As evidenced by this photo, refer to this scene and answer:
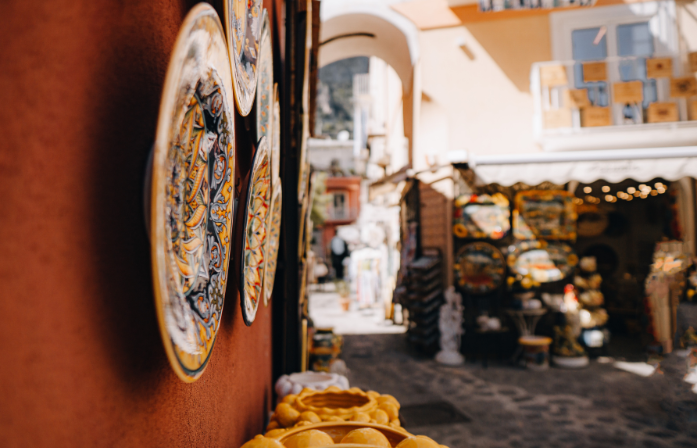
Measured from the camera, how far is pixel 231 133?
0.80 meters

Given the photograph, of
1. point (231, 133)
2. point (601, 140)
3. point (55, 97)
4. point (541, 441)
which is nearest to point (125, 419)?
point (55, 97)

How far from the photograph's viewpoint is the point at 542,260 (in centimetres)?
694

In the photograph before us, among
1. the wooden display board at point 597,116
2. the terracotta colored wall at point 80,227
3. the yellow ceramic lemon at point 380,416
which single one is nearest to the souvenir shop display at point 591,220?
the wooden display board at point 597,116

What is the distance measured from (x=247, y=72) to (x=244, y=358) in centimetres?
87

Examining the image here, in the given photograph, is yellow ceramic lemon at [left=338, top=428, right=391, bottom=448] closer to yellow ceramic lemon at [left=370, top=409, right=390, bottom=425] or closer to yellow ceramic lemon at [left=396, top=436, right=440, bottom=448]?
yellow ceramic lemon at [left=396, top=436, right=440, bottom=448]

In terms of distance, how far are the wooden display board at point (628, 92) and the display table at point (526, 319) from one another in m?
3.80

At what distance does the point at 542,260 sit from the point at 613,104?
3.04 m

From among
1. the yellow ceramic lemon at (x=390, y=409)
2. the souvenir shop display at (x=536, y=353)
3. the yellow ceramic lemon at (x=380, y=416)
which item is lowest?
the souvenir shop display at (x=536, y=353)

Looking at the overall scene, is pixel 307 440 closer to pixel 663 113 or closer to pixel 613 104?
pixel 613 104

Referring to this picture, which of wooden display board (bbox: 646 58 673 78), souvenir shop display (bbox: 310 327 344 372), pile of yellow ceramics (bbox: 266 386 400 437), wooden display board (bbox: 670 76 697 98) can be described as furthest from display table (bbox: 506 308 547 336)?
pile of yellow ceramics (bbox: 266 386 400 437)

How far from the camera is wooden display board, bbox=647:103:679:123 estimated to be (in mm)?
6910

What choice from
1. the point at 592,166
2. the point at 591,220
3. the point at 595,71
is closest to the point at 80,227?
the point at 592,166

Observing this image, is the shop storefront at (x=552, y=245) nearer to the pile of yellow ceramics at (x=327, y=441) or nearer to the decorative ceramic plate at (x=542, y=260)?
the decorative ceramic plate at (x=542, y=260)

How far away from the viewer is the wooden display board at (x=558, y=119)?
23.0 ft
